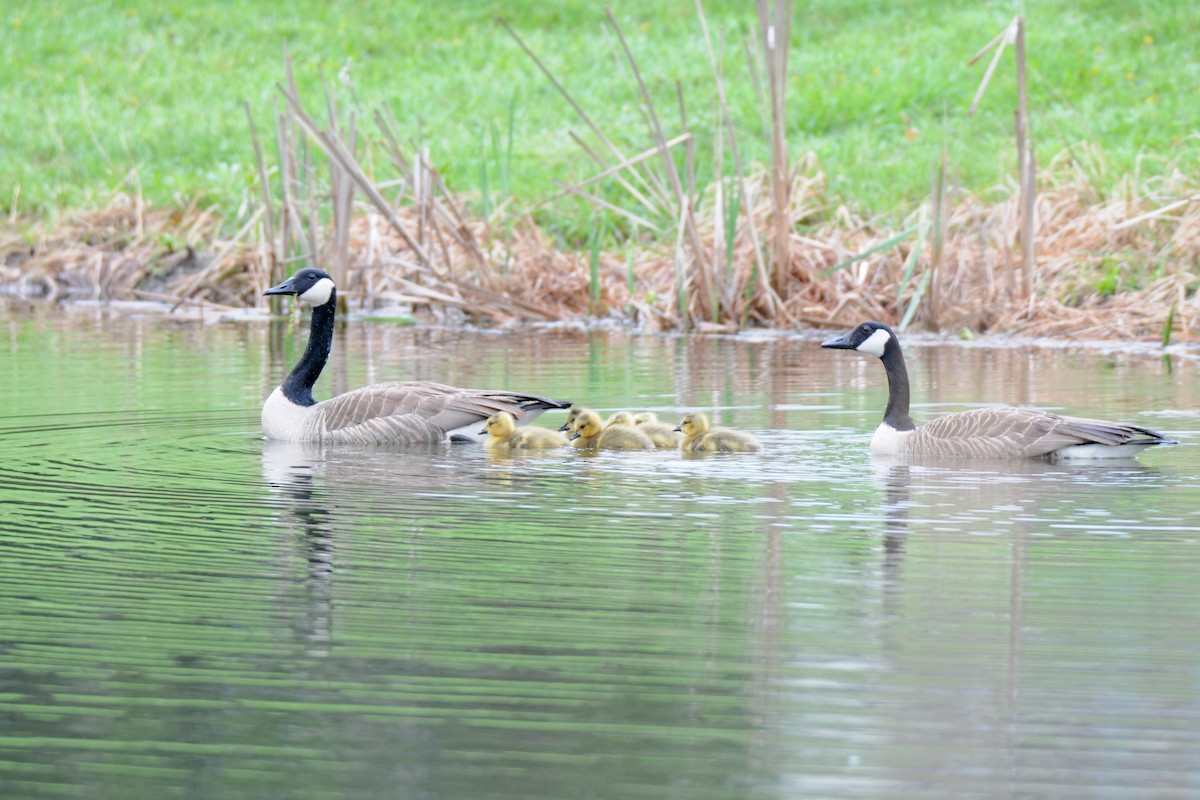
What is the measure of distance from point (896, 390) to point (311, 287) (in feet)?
12.8

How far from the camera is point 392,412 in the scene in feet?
35.0

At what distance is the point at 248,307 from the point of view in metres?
21.4

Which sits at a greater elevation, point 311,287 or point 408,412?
point 311,287

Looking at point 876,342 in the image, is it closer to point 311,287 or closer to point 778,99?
point 311,287

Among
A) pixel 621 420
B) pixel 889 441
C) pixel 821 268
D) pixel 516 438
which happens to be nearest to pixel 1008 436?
pixel 889 441

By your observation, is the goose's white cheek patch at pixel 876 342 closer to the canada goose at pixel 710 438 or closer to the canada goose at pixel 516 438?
the canada goose at pixel 710 438

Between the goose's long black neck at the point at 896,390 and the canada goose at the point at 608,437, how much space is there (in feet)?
4.49

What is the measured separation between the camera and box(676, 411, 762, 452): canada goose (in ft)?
32.5

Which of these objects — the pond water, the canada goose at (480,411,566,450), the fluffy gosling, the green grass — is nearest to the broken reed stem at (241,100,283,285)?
the green grass

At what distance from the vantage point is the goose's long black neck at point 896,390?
10156mm

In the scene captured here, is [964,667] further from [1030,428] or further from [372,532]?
[1030,428]

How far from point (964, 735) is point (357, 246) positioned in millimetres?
16997

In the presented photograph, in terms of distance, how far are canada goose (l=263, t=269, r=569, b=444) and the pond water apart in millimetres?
155

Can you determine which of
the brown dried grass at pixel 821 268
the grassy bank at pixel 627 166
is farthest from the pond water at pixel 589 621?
the brown dried grass at pixel 821 268
